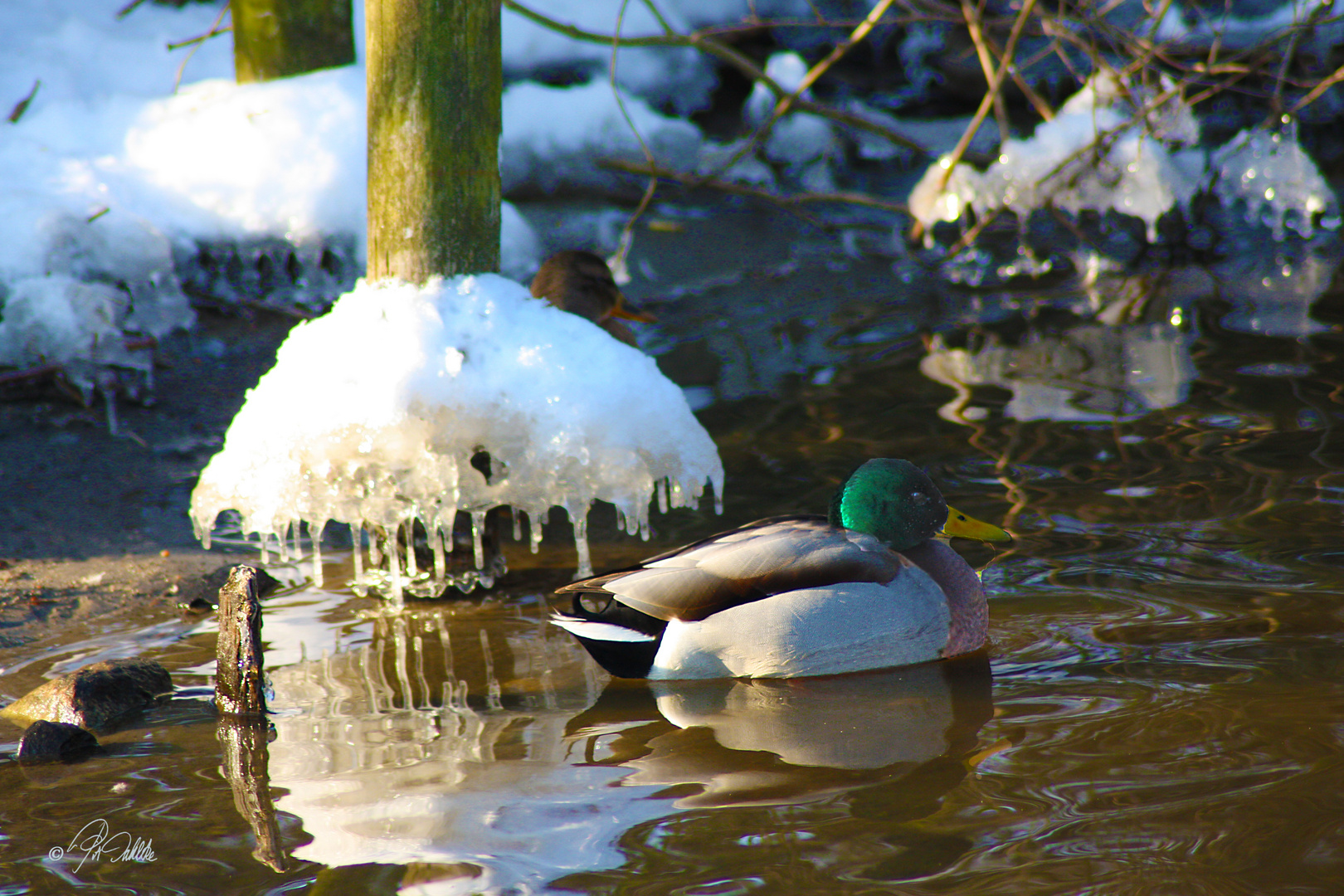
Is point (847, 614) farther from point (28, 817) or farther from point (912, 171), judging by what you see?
point (912, 171)

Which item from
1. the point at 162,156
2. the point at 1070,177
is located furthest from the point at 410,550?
the point at 1070,177

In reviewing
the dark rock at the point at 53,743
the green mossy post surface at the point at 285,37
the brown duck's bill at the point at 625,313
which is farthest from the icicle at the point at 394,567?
the green mossy post surface at the point at 285,37

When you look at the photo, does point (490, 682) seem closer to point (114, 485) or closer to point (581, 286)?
point (114, 485)

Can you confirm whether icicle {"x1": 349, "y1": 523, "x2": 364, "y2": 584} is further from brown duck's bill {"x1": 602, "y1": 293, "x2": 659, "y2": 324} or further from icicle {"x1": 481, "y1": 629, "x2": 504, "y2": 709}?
brown duck's bill {"x1": 602, "y1": 293, "x2": 659, "y2": 324}

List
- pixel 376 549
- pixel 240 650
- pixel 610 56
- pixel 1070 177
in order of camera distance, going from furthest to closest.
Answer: pixel 610 56 < pixel 1070 177 < pixel 376 549 < pixel 240 650

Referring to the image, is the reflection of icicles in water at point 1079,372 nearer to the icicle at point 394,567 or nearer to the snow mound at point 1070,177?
the snow mound at point 1070,177

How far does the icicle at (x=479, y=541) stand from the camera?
3701mm

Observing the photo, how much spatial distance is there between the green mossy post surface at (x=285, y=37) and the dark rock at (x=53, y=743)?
16.3 ft

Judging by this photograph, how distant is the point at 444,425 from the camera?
3.34m

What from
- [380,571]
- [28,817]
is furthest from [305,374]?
[28,817]

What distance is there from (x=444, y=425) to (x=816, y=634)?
1.09m

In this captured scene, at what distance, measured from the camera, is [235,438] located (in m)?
3.41

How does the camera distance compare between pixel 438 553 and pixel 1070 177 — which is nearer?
pixel 438 553

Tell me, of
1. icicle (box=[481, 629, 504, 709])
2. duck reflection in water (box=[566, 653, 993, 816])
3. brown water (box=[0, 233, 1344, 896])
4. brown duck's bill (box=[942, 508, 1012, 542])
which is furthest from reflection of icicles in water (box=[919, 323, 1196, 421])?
icicle (box=[481, 629, 504, 709])
